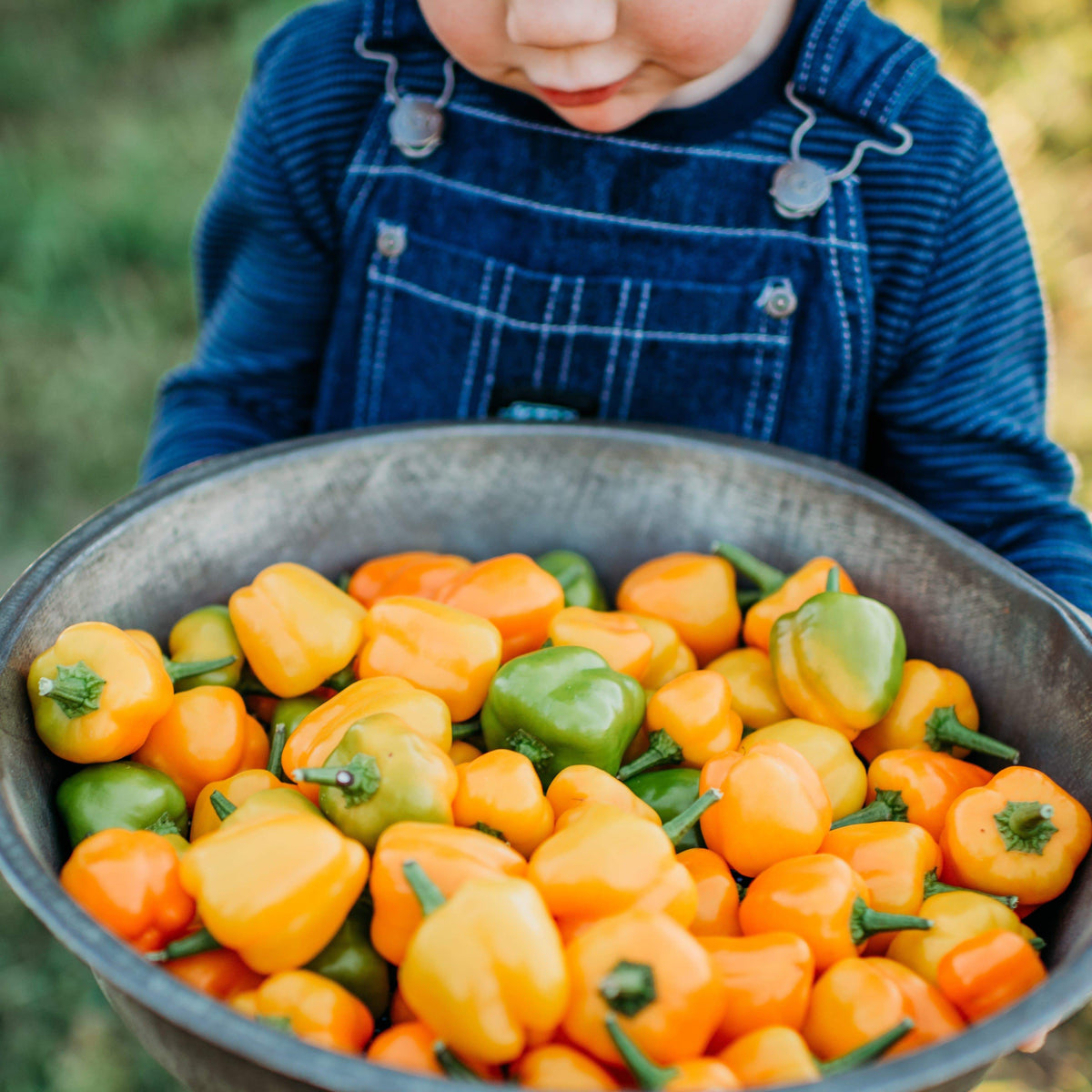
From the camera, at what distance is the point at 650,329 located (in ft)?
6.63

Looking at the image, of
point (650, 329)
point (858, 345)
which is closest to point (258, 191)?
point (650, 329)

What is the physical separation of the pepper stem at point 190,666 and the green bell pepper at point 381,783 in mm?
339

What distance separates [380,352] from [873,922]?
4.42 ft

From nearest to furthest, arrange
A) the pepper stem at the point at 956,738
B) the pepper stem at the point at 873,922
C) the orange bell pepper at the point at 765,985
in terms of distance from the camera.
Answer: the orange bell pepper at the point at 765,985, the pepper stem at the point at 873,922, the pepper stem at the point at 956,738

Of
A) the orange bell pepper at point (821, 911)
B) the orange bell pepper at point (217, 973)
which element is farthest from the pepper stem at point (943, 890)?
the orange bell pepper at point (217, 973)

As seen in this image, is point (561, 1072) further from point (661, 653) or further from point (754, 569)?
point (754, 569)

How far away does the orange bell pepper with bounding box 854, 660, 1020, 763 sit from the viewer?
157 centimetres

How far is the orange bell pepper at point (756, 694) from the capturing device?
1720 millimetres

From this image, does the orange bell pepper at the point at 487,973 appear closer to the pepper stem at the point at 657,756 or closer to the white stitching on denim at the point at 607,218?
the pepper stem at the point at 657,756

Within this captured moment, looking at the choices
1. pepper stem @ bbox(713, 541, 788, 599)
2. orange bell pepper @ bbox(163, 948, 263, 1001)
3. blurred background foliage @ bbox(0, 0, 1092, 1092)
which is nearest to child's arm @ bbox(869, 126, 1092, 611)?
pepper stem @ bbox(713, 541, 788, 599)

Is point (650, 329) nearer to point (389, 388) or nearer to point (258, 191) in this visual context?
point (389, 388)

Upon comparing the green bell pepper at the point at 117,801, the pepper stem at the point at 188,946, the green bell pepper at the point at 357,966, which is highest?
the green bell pepper at the point at 117,801

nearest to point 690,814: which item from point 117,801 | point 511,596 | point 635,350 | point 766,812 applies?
point 766,812

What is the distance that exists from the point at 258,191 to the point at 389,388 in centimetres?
43
